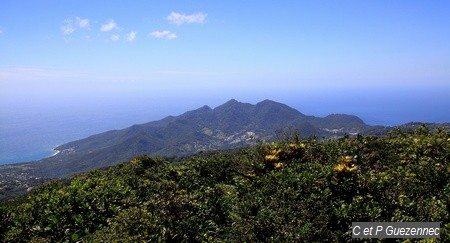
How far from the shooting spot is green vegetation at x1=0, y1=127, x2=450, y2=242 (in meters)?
8.52

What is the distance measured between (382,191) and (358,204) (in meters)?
1.46

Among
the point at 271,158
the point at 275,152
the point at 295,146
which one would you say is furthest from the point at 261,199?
the point at 295,146

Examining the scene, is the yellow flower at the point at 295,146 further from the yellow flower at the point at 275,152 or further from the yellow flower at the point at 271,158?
the yellow flower at the point at 271,158

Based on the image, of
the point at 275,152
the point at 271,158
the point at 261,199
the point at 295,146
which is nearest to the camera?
the point at 261,199

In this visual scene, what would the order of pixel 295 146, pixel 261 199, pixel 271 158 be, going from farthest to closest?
pixel 295 146, pixel 271 158, pixel 261 199

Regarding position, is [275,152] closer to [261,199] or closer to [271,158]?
[271,158]

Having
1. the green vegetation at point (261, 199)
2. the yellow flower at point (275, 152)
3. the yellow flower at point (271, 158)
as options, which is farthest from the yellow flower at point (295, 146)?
the yellow flower at point (271, 158)

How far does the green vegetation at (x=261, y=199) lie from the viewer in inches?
336

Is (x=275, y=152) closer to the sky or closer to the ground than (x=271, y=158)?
closer to the sky

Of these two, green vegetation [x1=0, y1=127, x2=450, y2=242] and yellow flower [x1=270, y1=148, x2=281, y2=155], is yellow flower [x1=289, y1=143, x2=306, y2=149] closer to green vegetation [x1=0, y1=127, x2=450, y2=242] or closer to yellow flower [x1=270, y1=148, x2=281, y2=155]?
green vegetation [x1=0, y1=127, x2=450, y2=242]

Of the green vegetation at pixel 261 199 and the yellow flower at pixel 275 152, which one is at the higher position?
the yellow flower at pixel 275 152

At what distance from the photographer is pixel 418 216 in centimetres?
853

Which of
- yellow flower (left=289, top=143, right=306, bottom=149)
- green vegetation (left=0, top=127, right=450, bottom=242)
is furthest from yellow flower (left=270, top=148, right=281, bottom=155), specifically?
yellow flower (left=289, top=143, right=306, bottom=149)

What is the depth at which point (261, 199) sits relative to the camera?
1006 cm
